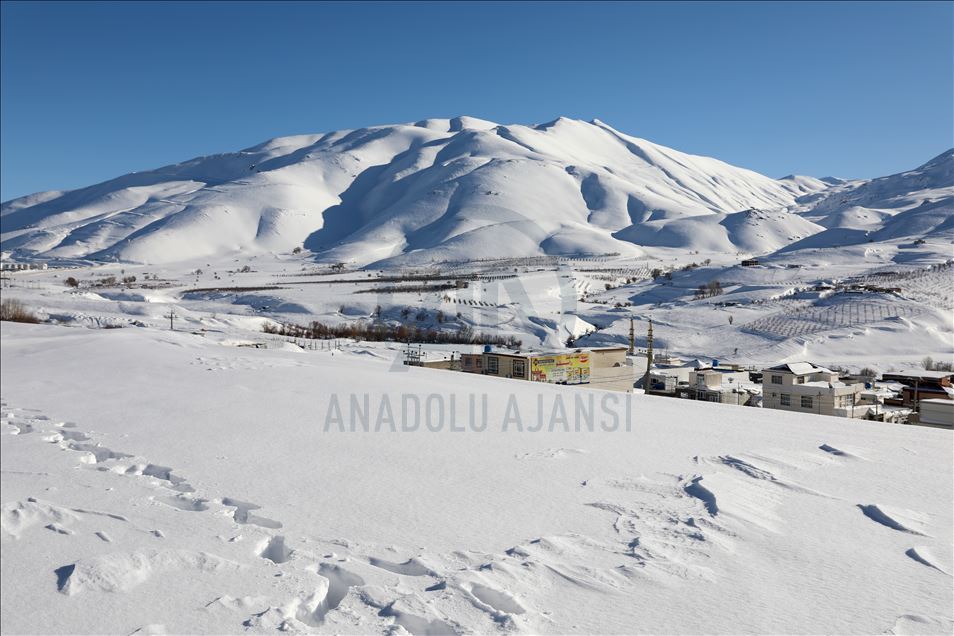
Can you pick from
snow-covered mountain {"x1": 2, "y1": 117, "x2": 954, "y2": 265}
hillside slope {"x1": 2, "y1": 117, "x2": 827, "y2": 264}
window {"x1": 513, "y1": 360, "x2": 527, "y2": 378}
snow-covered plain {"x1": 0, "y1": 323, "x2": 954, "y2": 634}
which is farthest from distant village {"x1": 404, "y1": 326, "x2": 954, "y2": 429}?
hillside slope {"x1": 2, "y1": 117, "x2": 827, "y2": 264}

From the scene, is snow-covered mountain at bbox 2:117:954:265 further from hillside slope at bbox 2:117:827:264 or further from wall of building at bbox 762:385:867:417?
wall of building at bbox 762:385:867:417

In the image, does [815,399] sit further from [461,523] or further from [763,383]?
[461,523]

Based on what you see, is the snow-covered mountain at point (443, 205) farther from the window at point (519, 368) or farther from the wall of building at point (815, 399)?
the wall of building at point (815, 399)

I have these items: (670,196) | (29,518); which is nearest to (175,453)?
(29,518)

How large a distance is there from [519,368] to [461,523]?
10.9 metres

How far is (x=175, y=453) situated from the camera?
4656 millimetres

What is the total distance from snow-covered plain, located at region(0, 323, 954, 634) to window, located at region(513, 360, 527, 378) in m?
8.09

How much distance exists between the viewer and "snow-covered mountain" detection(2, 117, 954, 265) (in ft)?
308

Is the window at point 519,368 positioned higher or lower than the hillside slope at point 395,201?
lower

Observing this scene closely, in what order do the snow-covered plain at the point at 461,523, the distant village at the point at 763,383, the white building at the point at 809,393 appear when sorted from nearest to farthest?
1. the snow-covered plain at the point at 461,523
2. the distant village at the point at 763,383
3. the white building at the point at 809,393

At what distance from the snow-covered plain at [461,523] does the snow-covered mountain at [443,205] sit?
2938 inches

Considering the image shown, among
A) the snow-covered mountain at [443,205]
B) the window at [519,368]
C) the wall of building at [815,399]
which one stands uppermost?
the snow-covered mountain at [443,205]

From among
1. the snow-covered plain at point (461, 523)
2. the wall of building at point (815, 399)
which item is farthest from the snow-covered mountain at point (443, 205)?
the snow-covered plain at point (461, 523)

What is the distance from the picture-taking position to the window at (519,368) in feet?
46.8
